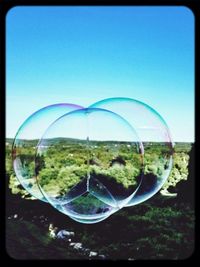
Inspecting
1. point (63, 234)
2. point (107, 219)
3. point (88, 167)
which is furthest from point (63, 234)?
point (88, 167)

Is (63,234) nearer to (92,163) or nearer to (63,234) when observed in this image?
(63,234)

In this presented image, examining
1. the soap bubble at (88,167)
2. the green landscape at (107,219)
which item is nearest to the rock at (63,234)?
the green landscape at (107,219)

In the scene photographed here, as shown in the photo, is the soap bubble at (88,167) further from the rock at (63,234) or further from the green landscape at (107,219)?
the rock at (63,234)

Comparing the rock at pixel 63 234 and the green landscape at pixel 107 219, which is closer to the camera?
the green landscape at pixel 107 219

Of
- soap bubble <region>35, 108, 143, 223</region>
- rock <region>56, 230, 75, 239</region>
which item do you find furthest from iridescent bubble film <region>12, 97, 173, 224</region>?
rock <region>56, 230, 75, 239</region>

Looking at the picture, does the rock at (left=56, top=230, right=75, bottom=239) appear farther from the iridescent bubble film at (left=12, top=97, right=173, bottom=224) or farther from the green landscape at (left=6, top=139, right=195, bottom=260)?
the iridescent bubble film at (left=12, top=97, right=173, bottom=224)

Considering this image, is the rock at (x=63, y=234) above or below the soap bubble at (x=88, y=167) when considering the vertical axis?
below

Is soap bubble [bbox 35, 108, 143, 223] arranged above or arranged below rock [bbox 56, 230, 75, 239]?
above

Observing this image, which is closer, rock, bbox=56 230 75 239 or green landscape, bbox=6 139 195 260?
green landscape, bbox=6 139 195 260
